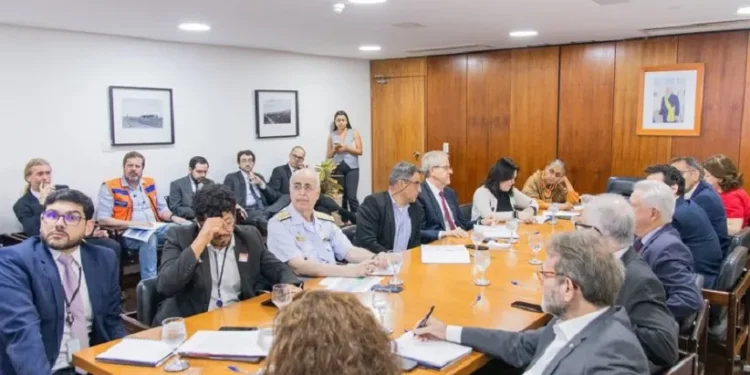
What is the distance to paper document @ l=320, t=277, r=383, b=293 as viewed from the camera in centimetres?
281

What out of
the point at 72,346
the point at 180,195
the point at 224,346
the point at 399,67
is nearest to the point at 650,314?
the point at 224,346

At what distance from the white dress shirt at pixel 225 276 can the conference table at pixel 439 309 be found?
186 millimetres

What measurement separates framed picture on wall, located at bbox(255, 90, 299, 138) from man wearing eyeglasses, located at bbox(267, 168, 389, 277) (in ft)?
14.8

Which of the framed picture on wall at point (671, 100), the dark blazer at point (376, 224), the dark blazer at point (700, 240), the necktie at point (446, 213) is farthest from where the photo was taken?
the framed picture on wall at point (671, 100)

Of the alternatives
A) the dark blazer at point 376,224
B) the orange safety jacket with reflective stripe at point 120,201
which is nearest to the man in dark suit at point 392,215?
the dark blazer at point 376,224

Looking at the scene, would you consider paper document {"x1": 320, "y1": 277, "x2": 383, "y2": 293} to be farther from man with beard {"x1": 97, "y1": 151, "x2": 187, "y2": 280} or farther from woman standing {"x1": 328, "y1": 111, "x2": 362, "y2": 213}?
woman standing {"x1": 328, "y1": 111, "x2": 362, "y2": 213}

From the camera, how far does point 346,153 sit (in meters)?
8.38

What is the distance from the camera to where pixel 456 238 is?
13.8 feet

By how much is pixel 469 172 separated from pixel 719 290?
17.3 feet

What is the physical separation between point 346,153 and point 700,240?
5.28 metres

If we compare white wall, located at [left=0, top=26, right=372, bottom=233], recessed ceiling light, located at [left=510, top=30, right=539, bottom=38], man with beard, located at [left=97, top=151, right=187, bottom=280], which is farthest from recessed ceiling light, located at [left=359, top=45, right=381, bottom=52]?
man with beard, located at [left=97, top=151, right=187, bottom=280]

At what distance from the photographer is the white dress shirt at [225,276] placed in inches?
109

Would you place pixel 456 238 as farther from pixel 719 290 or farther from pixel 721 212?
pixel 721 212

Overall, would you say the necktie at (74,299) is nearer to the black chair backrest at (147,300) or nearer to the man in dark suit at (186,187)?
the black chair backrest at (147,300)
